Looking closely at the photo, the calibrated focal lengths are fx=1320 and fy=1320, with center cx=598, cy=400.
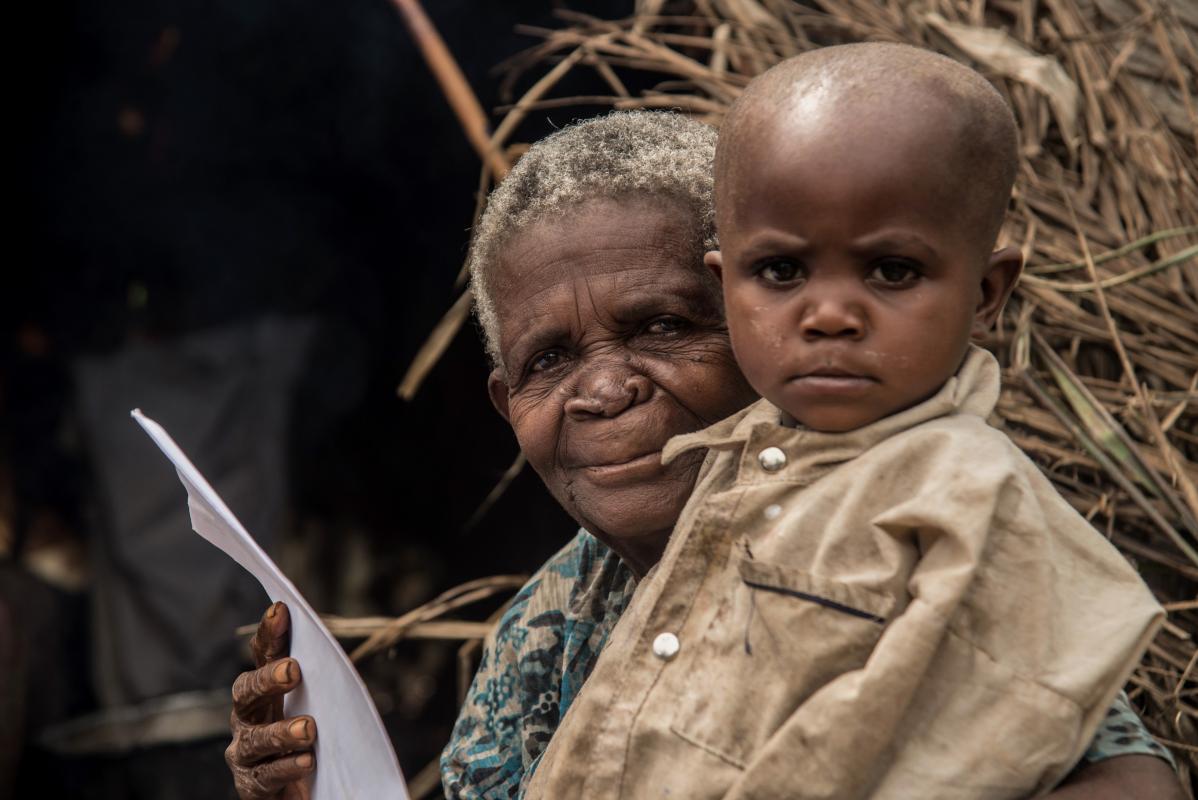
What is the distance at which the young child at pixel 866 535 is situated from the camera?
106 centimetres

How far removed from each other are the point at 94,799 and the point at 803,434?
12.7 ft

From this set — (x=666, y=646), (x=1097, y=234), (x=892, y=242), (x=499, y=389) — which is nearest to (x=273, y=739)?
(x=499, y=389)

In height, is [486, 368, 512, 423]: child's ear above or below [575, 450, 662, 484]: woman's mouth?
below

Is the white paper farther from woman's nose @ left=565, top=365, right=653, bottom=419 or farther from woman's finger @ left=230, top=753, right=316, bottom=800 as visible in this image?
woman's nose @ left=565, top=365, right=653, bottom=419

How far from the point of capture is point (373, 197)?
172 inches

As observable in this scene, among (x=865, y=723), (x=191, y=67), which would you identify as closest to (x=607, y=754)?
(x=865, y=723)

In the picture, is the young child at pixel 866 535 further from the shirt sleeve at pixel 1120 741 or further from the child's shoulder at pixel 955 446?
the shirt sleeve at pixel 1120 741

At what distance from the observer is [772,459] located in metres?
1.21

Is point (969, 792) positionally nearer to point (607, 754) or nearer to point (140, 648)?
point (607, 754)

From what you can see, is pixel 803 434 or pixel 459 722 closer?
pixel 803 434

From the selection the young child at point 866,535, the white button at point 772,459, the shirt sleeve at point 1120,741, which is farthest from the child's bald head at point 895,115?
the shirt sleeve at point 1120,741

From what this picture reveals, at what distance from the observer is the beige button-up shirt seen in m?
1.06

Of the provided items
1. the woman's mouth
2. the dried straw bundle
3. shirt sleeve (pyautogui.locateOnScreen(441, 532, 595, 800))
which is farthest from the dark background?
the woman's mouth

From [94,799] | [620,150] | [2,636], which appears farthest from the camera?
[94,799]
